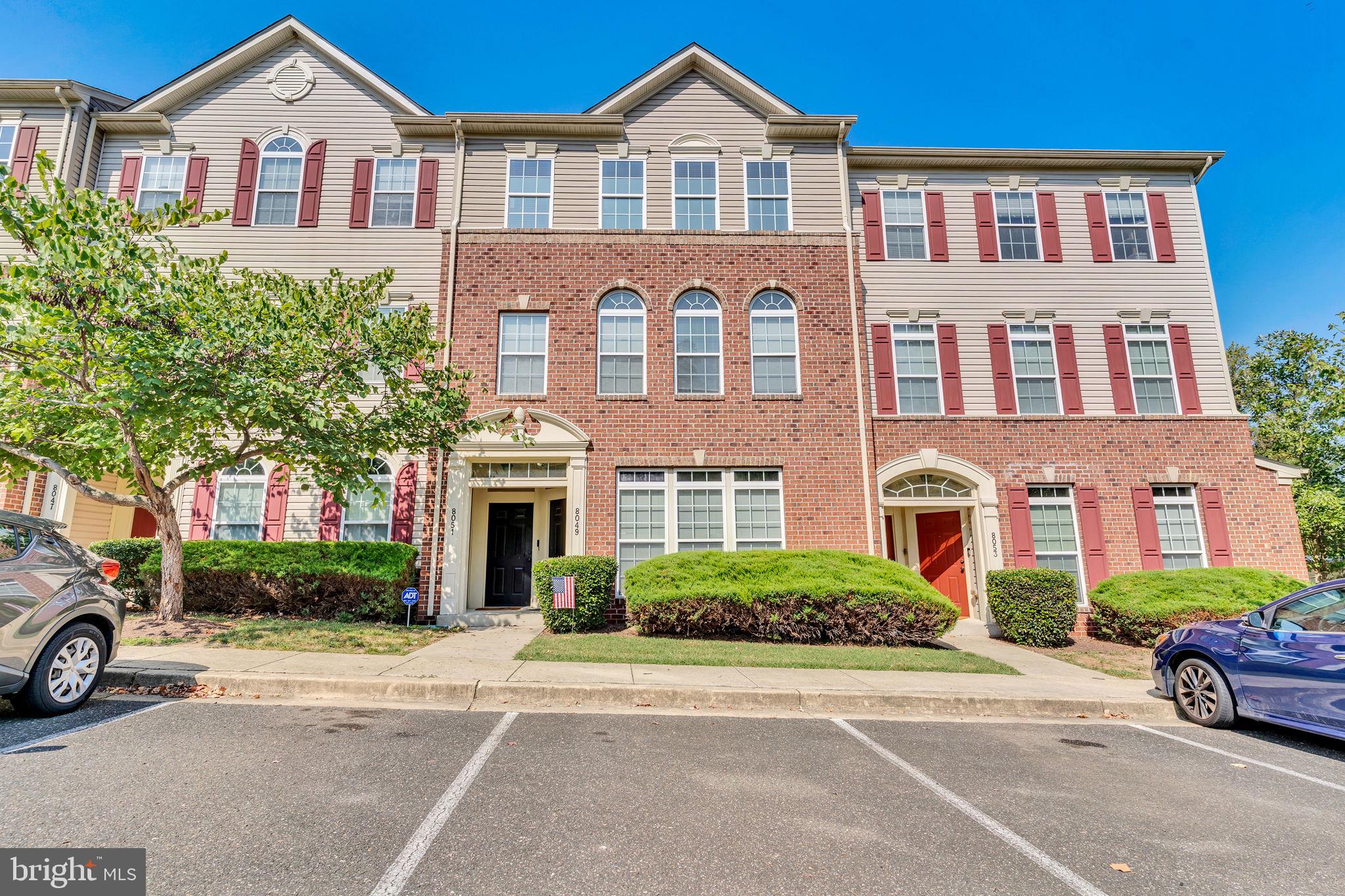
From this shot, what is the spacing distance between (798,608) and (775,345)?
5676 mm

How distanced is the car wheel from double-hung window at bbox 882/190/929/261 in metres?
9.80

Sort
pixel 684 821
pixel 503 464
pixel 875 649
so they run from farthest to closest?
1. pixel 503 464
2. pixel 875 649
3. pixel 684 821

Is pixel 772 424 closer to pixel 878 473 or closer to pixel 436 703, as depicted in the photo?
pixel 878 473

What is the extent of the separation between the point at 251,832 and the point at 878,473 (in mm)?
→ 11438

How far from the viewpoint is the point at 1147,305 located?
13859 millimetres

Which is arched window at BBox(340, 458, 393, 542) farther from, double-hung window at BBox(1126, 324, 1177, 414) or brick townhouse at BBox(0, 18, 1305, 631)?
double-hung window at BBox(1126, 324, 1177, 414)

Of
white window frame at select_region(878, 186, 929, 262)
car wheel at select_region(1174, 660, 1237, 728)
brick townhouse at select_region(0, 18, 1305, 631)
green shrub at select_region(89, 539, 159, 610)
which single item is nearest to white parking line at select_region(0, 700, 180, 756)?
brick townhouse at select_region(0, 18, 1305, 631)

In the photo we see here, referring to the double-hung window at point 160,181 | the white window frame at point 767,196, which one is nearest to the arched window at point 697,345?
the white window frame at point 767,196

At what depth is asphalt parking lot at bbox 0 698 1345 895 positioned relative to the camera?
2939 mm

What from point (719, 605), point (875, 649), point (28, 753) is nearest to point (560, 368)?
point (719, 605)

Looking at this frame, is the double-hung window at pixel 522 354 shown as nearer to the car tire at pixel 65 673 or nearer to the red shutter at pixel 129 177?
the car tire at pixel 65 673

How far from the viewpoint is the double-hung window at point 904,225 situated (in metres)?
14.1

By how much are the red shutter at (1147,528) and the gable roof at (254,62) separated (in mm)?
16994

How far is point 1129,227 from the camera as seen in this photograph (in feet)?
46.8
